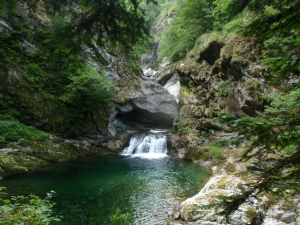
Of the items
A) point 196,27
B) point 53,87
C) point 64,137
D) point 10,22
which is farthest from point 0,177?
point 196,27

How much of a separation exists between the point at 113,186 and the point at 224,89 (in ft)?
34.8

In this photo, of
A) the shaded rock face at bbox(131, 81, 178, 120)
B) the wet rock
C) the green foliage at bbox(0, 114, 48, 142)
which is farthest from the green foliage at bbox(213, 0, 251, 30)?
the green foliage at bbox(0, 114, 48, 142)

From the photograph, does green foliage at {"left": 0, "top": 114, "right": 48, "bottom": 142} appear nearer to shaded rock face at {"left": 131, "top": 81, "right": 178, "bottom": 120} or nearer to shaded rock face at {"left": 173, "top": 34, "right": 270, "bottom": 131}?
shaded rock face at {"left": 131, "top": 81, "right": 178, "bottom": 120}

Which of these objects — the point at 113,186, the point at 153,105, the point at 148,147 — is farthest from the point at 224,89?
the point at 113,186

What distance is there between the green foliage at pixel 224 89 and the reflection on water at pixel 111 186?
5.85 metres

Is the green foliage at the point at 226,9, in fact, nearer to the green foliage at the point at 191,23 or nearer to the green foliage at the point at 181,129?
the green foliage at the point at 191,23

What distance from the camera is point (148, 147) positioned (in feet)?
62.6

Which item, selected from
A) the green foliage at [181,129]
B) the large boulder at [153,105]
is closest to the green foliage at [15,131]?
the large boulder at [153,105]

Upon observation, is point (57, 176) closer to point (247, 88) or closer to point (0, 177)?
point (0, 177)

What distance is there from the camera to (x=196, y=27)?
22422mm

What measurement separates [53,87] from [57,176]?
29.7ft

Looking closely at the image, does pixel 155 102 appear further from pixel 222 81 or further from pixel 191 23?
pixel 191 23

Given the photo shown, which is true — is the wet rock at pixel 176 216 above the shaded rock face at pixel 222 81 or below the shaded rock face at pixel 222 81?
below

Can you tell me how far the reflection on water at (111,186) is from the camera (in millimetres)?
7773
